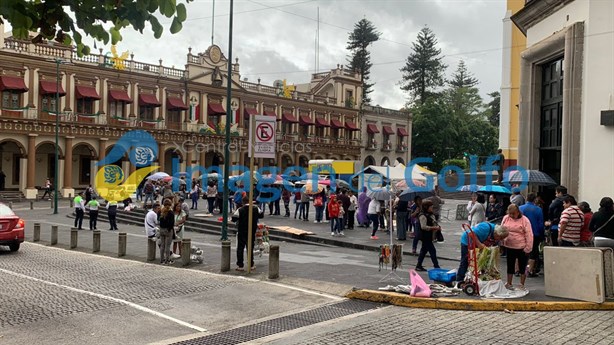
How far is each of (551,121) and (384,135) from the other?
2047 inches

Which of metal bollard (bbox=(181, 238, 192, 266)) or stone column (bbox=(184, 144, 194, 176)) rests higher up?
stone column (bbox=(184, 144, 194, 176))

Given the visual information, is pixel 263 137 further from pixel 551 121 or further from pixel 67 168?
pixel 67 168

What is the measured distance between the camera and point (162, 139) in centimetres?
4728

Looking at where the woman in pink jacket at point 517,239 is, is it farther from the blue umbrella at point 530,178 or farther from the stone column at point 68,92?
the stone column at point 68,92

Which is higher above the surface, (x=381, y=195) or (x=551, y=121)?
(x=551, y=121)

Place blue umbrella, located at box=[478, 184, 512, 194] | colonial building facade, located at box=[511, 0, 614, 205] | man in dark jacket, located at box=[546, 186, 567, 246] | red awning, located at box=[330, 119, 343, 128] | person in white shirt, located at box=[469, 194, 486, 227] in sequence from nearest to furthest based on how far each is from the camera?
man in dark jacket, located at box=[546, 186, 567, 246]
colonial building facade, located at box=[511, 0, 614, 205]
person in white shirt, located at box=[469, 194, 486, 227]
blue umbrella, located at box=[478, 184, 512, 194]
red awning, located at box=[330, 119, 343, 128]

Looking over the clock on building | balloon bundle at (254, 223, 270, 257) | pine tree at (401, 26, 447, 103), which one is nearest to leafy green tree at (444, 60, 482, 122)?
pine tree at (401, 26, 447, 103)

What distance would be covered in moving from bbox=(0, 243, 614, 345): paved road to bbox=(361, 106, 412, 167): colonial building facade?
55942mm

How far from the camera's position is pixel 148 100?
45844 millimetres

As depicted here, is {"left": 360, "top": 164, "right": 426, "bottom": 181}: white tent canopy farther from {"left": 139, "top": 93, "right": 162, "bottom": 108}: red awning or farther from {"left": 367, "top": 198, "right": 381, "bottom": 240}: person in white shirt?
{"left": 139, "top": 93, "right": 162, "bottom": 108}: red awning

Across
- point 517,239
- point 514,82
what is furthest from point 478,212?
point 514,82

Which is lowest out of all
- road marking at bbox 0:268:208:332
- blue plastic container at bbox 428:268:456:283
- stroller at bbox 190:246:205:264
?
road marking at bbox 0:268:208:332

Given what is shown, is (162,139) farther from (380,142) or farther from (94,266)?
(94,266)

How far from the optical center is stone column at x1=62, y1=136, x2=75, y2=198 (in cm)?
4150
